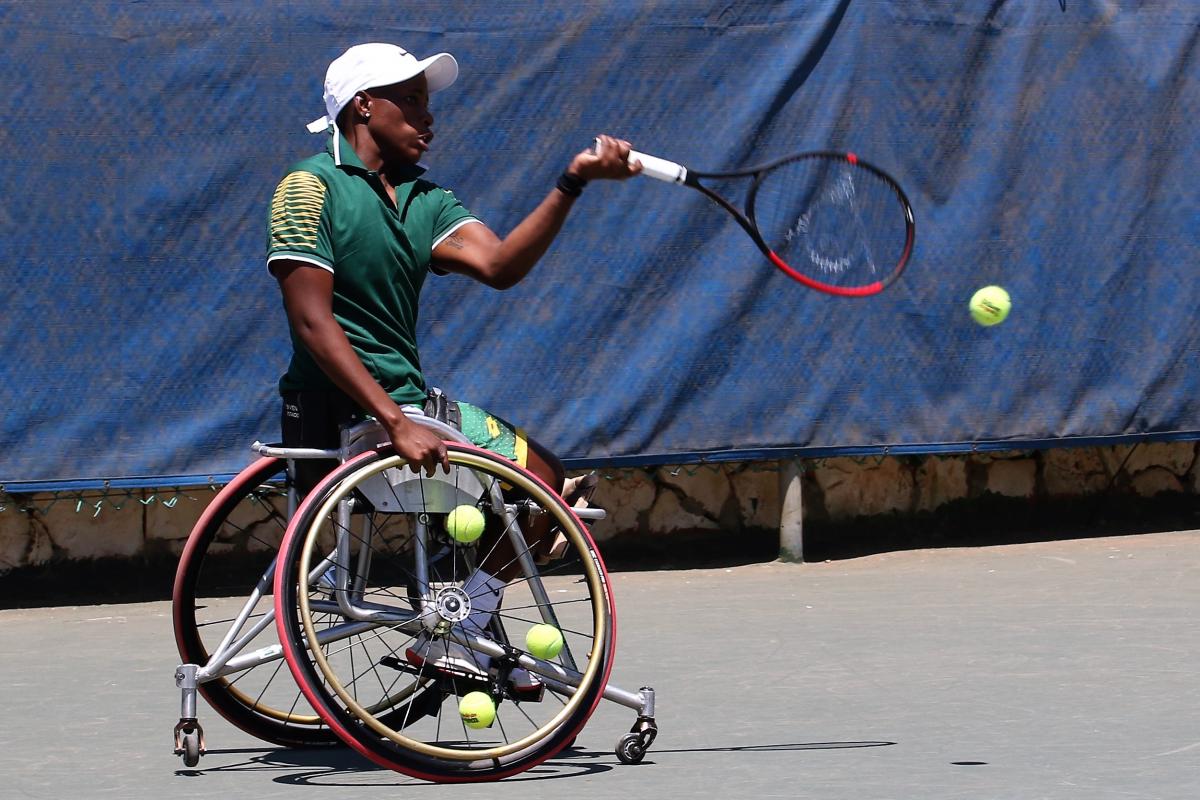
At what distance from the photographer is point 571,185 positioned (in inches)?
176

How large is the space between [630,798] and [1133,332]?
4.19 metres

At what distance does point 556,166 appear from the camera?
275 inches

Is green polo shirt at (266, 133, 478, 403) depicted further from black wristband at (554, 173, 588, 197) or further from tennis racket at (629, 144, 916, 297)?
tennis racket at (629, 144, 916, 297)

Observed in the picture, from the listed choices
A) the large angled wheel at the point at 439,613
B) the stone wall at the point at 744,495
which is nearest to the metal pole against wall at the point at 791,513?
the stone wall at the point at 744,495

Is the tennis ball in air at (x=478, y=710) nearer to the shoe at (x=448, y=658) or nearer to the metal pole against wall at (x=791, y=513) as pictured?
the shoe at (x=448, y=658)

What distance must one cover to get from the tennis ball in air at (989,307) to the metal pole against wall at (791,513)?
86 cm

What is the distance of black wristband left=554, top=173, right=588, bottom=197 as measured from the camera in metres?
4.46

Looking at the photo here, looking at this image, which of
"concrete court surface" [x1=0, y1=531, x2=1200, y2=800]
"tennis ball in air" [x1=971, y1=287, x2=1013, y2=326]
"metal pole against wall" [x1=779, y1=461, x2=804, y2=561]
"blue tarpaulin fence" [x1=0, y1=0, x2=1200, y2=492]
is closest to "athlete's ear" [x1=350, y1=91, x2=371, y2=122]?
"concrete court surface" [x1=0, y1=531, x2=1200, y2=800]

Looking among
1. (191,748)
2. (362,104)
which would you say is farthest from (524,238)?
(191,748)

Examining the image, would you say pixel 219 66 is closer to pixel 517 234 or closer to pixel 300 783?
pixel 517 234

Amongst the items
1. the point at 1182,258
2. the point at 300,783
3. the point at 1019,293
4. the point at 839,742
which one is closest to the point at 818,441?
the point at 1019,293

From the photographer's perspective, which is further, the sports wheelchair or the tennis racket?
the tennis racket

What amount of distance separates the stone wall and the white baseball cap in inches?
96.4

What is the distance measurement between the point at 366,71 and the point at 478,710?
145cm
